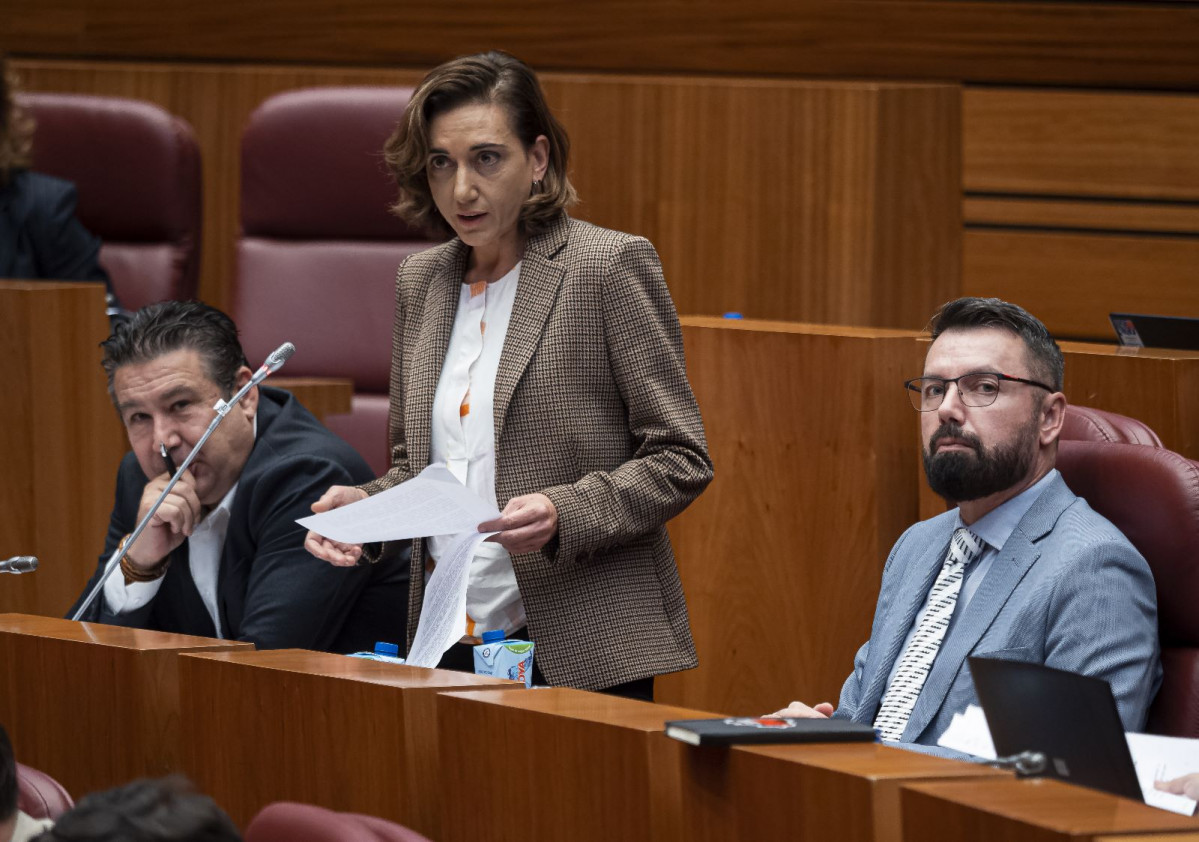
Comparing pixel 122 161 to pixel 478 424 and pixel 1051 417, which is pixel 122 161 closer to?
pixel 478 424

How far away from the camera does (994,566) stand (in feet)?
4.45

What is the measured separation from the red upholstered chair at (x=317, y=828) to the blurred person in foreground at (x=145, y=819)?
4.2 inches

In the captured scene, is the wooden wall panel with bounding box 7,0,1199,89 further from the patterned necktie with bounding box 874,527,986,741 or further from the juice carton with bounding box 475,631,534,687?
the juice carton with bounding box 475,631,534,687

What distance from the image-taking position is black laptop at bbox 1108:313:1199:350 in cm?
170

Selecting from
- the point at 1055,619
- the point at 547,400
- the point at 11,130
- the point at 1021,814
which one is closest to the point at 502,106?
the point at 547,400

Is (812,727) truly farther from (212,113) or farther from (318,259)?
(212,113)

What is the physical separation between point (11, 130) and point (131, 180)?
23cm

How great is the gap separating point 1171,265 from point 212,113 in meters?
1.44

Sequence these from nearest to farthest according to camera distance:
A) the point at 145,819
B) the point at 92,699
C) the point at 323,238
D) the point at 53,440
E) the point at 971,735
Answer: the point at 145,819 → the point at 971,735 → the point at 92,699 → the point at 53,440 → the point at 323,238

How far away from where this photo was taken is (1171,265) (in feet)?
8.20

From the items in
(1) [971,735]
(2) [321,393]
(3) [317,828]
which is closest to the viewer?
(3) [317,828]

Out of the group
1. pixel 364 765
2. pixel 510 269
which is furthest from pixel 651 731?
pixel 510 269

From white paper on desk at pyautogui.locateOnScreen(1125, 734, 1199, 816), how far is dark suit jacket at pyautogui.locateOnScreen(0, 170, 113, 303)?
5.34 ft

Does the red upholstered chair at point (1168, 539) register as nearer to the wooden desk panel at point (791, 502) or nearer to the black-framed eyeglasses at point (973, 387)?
the black-framed eyeglasses at point (973, 387)
